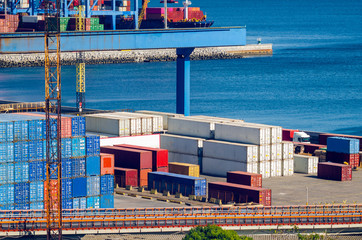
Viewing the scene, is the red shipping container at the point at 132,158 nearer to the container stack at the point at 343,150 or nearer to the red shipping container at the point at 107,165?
the red shipping container at the point at 107,165

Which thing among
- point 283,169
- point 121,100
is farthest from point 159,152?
point 121,100

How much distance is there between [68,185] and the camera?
5438 centimetres

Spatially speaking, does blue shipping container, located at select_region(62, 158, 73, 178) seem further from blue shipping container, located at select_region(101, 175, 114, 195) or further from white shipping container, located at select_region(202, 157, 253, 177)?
white shipping container, located at select_region(202, 157, 253, 177)

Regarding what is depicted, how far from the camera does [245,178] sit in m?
65.1

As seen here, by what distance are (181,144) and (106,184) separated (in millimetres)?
19438

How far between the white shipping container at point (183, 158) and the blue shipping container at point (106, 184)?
18.3 m

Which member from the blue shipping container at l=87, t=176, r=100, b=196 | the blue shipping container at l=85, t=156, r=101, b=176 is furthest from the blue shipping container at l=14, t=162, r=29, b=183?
the blue shipping container at l=87, t=176, r=100, b=196

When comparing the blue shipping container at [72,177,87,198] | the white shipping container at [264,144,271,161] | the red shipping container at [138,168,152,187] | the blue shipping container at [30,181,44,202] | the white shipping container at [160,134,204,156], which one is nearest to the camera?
the blue shipping container at [30,181,44,202]

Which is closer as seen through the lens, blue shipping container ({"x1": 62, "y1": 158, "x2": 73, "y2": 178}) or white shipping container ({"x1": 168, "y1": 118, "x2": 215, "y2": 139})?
blue shipping container ({"x1": 62, "y1": 158, "x2": 73, "y2": 178})

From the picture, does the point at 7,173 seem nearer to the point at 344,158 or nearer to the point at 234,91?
the point at 344,158

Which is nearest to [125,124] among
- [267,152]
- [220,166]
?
[220,166]

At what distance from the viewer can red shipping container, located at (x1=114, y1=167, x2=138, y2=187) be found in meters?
67.2

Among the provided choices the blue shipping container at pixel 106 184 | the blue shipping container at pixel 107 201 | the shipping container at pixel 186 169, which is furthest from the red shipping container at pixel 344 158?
the blue shipping container at pixel 107 201

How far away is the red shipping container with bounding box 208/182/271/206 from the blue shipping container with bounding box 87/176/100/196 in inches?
400
